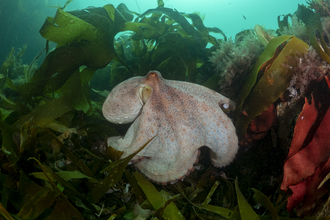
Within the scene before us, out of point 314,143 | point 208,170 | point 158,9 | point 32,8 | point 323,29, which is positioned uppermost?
point 32,8

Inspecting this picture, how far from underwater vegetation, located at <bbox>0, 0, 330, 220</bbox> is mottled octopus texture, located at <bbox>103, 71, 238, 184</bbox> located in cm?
16

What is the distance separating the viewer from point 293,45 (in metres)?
1.58

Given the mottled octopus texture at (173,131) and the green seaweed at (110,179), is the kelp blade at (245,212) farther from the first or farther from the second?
the green seaweed at (110,179)

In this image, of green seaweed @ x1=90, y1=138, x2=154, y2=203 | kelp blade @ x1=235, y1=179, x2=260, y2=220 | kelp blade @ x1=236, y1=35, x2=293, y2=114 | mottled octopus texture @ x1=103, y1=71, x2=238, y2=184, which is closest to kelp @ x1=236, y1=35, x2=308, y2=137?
kelp blade @ x1=236, y1=35, x2=293, y2=114

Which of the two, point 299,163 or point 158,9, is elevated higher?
point 158,9

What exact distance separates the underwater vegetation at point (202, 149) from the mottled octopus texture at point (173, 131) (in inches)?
6.4

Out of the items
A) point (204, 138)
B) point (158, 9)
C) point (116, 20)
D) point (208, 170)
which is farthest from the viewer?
point (158, 9)

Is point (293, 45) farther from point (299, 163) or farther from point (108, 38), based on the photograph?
point (108, 38)

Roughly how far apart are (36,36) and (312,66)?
15.0 m

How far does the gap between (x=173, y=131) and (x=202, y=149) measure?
1.54ft

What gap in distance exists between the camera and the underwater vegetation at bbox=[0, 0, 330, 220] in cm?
128

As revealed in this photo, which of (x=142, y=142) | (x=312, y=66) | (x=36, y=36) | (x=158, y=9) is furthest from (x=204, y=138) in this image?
(x=36, y=36)

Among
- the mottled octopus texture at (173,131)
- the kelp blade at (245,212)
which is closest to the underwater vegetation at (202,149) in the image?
the kelp blade at (245,212)

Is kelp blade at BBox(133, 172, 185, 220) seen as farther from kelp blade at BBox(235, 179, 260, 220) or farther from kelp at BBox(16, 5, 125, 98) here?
kelp at BBox(16, 5, 125, 98)
